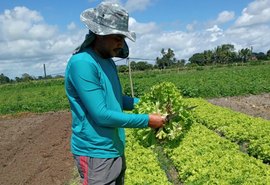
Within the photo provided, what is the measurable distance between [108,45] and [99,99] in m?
0.44

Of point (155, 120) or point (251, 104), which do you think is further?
point (251, 104)

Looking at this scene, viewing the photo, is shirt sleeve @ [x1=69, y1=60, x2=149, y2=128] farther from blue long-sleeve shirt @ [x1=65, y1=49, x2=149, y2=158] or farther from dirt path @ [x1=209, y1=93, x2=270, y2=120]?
dirt path @ [x1=209, y1=93, x2=270, y2=120]

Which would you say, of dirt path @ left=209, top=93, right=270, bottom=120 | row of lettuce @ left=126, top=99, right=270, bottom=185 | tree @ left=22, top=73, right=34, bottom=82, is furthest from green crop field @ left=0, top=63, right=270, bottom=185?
tree @ left=22, top=73, right=34, bottom=82

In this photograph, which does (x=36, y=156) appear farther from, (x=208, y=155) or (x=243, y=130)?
(x=243, y=130)

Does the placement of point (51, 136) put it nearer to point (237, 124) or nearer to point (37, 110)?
point (237, 124)

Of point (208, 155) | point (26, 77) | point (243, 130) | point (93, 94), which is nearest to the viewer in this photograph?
point (93, 94)

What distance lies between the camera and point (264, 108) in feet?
52.6

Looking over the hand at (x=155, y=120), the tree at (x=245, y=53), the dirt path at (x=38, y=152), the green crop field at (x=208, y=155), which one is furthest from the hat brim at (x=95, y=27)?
the tree at (x=245, y=53)

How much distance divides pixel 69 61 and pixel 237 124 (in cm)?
758

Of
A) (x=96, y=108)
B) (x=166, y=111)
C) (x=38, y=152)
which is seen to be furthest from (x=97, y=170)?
(x=38, y=152)

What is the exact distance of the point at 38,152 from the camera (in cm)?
1033

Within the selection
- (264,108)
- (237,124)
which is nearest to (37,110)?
(264,108)

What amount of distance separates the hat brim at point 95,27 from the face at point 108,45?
0.06 metres

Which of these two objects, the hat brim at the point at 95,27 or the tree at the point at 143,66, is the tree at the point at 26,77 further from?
the hat brim at the point at 95,27
